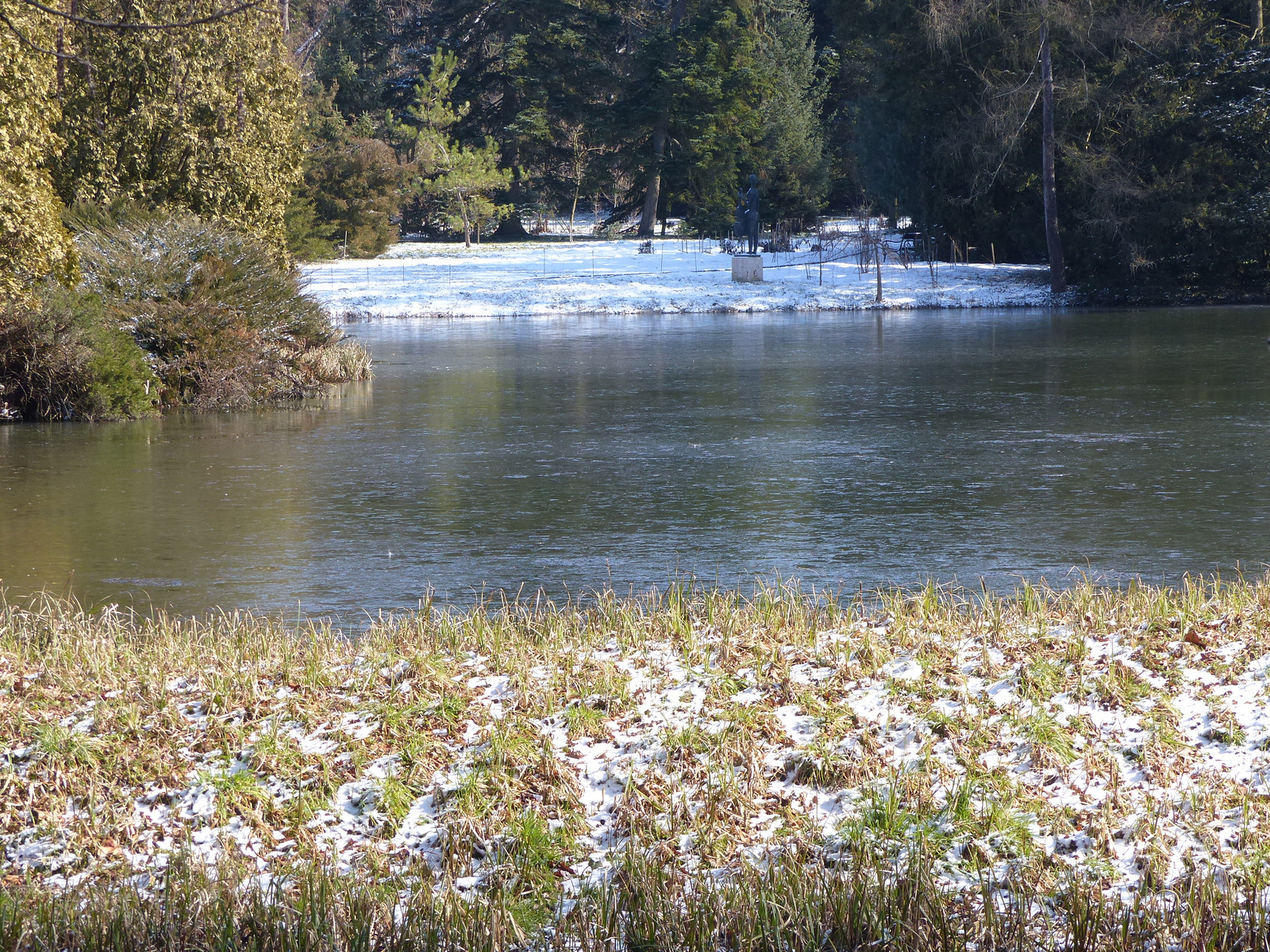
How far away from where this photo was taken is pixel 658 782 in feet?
18.4

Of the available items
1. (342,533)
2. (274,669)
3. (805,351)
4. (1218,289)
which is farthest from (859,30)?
(274,669)

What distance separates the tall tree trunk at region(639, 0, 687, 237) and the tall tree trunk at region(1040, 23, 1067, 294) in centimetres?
2329

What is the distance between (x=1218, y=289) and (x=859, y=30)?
18793mm

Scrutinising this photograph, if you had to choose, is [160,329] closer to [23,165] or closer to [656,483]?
[23,165]

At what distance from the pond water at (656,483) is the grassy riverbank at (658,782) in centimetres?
274

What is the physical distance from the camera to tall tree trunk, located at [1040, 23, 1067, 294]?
145ft

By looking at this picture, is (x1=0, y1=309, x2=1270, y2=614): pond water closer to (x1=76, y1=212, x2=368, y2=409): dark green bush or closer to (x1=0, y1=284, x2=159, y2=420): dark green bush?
(x1=0, y1=284, x2=159, y2=420): dark green bush

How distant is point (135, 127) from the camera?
26.6 meters

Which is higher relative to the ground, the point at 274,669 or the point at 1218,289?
the point at 1218,289

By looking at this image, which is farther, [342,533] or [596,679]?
[342,533]

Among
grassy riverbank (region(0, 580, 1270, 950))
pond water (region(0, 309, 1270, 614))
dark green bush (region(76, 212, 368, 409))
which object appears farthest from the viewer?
dark green bush (region(76, 212, 368, 409))

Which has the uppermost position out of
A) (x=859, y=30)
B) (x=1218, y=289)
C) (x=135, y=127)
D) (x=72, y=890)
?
(x=859, y=30)

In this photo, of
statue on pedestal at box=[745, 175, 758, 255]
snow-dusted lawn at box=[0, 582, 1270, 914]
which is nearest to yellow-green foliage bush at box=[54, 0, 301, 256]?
snow-dusted lawn at box=[0, 582, 1270, 914]

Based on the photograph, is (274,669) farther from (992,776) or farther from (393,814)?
(992,776)
